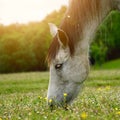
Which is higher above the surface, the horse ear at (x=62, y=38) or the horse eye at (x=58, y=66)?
the horse ear at (x=62, y=38)

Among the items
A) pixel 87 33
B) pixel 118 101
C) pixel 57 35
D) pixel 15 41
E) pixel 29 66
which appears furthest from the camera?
pixel 15 41

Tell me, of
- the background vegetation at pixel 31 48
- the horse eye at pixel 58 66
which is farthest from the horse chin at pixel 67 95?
the background vegetation at pixel 31 48

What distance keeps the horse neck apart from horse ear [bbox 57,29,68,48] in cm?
38

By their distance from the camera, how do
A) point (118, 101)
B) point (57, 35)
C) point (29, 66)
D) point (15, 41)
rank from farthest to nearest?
point (15, 41) < point (29, 66) < point (118, 101) < point (57, 35)

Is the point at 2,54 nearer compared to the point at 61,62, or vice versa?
the point at 61,62

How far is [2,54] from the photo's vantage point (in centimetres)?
8588

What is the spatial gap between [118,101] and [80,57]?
5.72 ft

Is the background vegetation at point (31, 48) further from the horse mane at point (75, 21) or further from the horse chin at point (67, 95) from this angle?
the horse mane at point (75, 21)

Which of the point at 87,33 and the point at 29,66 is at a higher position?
the point at 87,33

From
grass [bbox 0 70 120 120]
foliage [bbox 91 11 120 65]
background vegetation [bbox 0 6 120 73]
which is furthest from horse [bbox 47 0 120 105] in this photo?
background vegetation [bbox 0 6 120 73]

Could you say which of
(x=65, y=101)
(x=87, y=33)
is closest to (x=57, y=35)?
(x=87, y=33)

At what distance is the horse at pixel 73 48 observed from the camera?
25.2 feet

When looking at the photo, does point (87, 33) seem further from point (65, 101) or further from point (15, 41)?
point (15, 41)

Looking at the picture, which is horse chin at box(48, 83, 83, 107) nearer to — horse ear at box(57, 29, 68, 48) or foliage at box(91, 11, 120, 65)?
horse ear at box(57, 29, 68, 48)
